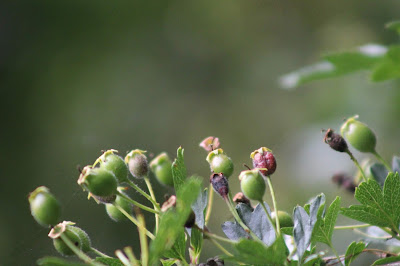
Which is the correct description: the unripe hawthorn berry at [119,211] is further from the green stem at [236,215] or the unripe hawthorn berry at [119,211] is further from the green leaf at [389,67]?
the green leaf at [389,67]

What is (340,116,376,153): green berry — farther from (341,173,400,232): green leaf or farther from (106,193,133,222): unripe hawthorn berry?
(106,193,133,222): unripe hawthorn berry

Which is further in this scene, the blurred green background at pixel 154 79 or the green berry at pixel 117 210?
the blurred green background at pixel 154 79

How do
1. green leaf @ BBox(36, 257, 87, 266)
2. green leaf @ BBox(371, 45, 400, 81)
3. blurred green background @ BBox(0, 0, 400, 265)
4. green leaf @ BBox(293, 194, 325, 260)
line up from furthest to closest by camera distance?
blurred green background @ BBox(0, 0, 400, 265)
green leaf @ BBox(371, 45, 400, 81)
green leaf @ BBox(293, 194, 325, 260)
green leaf @ BBox(36, 257, 87, 266)

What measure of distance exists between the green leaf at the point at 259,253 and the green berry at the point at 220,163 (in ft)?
0.60

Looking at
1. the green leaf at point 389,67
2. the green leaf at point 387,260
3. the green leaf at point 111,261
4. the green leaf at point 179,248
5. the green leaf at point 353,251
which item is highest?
the green leaf at point 389,67

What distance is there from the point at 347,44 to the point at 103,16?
2.55 metres

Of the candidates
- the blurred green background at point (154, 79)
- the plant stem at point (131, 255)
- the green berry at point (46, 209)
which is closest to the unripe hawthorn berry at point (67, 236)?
the green berry at point (46, 209)

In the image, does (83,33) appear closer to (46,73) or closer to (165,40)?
(46,73)

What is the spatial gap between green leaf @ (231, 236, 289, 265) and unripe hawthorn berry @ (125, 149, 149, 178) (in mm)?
278

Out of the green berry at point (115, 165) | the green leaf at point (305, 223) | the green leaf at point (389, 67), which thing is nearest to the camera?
the green leaf at point (305, 223)

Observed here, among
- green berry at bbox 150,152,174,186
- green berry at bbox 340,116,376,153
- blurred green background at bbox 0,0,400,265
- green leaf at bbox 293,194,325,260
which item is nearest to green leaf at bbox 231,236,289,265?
green leaf at bbox 293,194,325,260

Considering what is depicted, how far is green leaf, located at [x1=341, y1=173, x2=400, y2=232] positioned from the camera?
30.2 inches

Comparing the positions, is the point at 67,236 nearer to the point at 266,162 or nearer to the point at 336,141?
the point at 266,162

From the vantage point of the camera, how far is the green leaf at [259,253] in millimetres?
622
